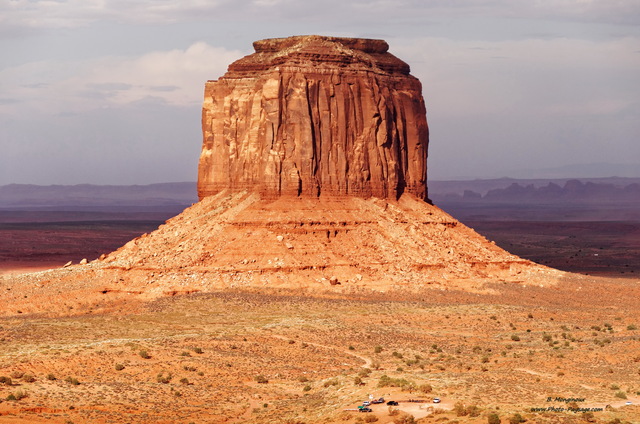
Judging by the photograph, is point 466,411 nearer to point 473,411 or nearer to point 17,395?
point 473,411

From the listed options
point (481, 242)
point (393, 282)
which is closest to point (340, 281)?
point (393, 282)

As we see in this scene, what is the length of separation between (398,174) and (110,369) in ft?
119

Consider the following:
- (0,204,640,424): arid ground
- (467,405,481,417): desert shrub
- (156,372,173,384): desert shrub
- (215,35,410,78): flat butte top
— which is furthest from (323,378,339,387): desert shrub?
(215,35,410,78): flat butte top

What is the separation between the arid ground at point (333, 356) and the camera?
36.2 metres

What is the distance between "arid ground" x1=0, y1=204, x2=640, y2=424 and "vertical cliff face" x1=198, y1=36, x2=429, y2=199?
943cm

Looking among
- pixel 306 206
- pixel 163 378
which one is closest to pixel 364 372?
pixel 163 378

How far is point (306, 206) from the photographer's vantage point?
7094 centimetres

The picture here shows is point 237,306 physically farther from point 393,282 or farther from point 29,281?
point 29,281

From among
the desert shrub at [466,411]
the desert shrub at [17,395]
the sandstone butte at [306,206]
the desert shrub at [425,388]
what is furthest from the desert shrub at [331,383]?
the sandstone butte at [306,206]

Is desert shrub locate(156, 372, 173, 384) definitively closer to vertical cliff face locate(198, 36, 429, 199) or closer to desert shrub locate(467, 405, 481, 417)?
desert shrub locate(467, 405, 481, 417)

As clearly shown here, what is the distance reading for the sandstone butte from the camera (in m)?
67.4

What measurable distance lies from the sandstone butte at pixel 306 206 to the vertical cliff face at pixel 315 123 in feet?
0.28

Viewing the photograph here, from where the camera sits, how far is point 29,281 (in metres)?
73.3

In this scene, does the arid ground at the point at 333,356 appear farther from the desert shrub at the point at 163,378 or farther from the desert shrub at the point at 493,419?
the desert shrub at the point at 493,419
